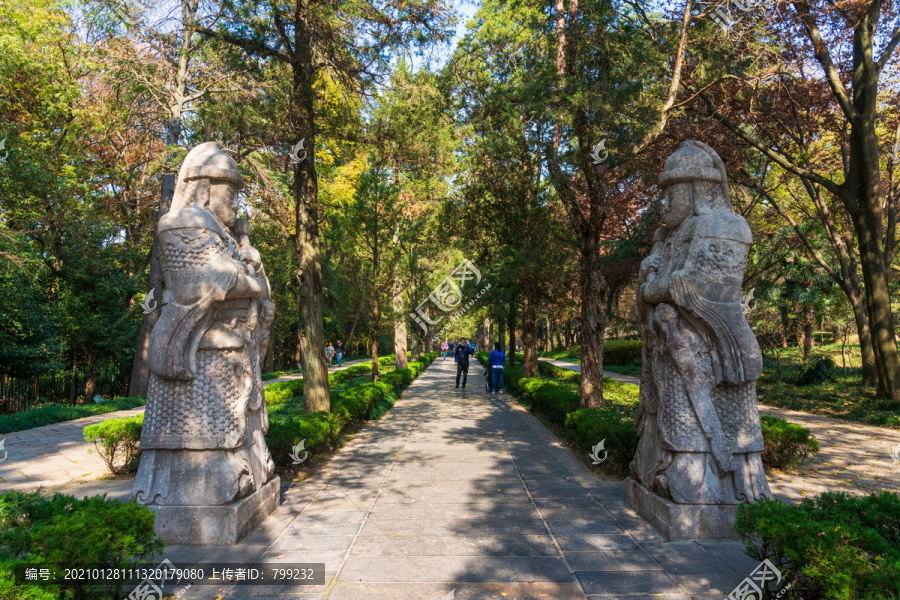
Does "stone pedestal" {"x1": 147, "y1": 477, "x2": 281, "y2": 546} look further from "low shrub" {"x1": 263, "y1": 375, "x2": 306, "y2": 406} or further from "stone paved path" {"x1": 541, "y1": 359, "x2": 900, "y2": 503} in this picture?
"low shrub" {"x1": 263, "y1": 375, "x2": 306, "y2": 406}

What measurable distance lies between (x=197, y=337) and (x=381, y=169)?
34.0ft

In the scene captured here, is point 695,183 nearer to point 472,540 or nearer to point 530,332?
point 472,540

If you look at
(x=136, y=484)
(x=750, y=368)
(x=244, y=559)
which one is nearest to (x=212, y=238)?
(x=136, y=484)

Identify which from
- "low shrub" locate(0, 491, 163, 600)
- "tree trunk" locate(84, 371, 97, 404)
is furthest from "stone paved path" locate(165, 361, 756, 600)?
"tree trunk" locate(84, 371, 97, 404)

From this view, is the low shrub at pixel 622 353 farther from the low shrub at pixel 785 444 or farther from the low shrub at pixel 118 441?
the low shrub at pixel 118 441

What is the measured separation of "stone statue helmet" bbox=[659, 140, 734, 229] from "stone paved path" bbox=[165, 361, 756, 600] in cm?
309

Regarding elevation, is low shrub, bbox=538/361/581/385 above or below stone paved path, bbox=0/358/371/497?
above

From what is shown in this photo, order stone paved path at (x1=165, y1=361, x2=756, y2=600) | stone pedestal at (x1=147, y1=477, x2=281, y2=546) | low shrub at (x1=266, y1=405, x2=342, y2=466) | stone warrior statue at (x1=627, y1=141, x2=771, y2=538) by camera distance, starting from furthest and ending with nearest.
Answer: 1. low shrub at (x1=266, y1=405, x2=342, y2=466)
2. stone warrior statue at (x1=627, y1=141, x2=771, y2=538)
3. stone pedestal at (x1=147, y1=477, x2=281, y2=546)
4. stone paved path at (x1=165, y1=361, x2=756, y2=600)

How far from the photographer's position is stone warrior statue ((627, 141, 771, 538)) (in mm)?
4293

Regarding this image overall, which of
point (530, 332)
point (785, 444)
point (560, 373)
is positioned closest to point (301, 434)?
point (785, 444)

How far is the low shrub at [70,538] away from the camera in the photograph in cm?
250

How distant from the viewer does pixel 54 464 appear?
288 inches

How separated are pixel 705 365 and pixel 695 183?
1.77 meters

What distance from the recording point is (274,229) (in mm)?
13523
